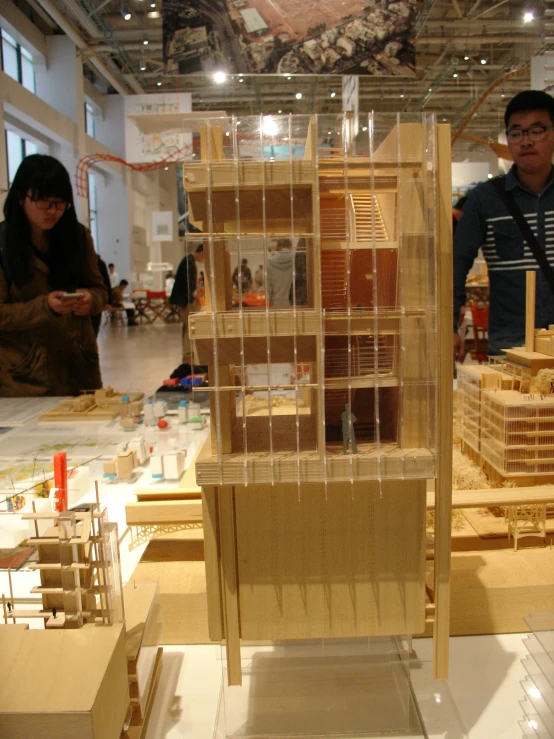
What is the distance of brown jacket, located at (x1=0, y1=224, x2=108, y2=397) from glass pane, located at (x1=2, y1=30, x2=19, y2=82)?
3409 millimetres

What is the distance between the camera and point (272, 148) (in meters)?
1.02

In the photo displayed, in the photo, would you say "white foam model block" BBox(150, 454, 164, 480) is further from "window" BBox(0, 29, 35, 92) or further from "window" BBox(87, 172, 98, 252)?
"window" BBox(87, 172, 98, 252)

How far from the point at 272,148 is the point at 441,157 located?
0.85ft

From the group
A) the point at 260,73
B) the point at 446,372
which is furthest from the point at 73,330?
the point at 446,372

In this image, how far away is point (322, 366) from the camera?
99 centimetres

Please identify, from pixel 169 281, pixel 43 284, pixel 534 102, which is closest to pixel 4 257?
pixel 43 284

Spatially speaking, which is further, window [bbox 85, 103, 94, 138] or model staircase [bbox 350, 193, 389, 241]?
window [bbox 85, 103, 94, 138]

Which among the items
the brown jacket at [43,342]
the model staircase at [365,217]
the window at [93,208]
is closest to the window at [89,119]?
the window at [93,208]

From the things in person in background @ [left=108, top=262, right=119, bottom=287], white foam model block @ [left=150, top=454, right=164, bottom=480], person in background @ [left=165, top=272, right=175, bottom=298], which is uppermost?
person in background @ [left=108, top=262, right=119, bottom=287]

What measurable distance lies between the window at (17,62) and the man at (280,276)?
494 cm

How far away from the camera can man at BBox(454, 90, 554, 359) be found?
198 centimetres

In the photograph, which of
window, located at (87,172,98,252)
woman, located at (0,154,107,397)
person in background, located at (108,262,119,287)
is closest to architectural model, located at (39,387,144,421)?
woman, located at (0,154,107,397)

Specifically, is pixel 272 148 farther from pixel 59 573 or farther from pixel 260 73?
pixel 260 73

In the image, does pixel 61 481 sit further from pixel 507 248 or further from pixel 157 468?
pixel 507 248
